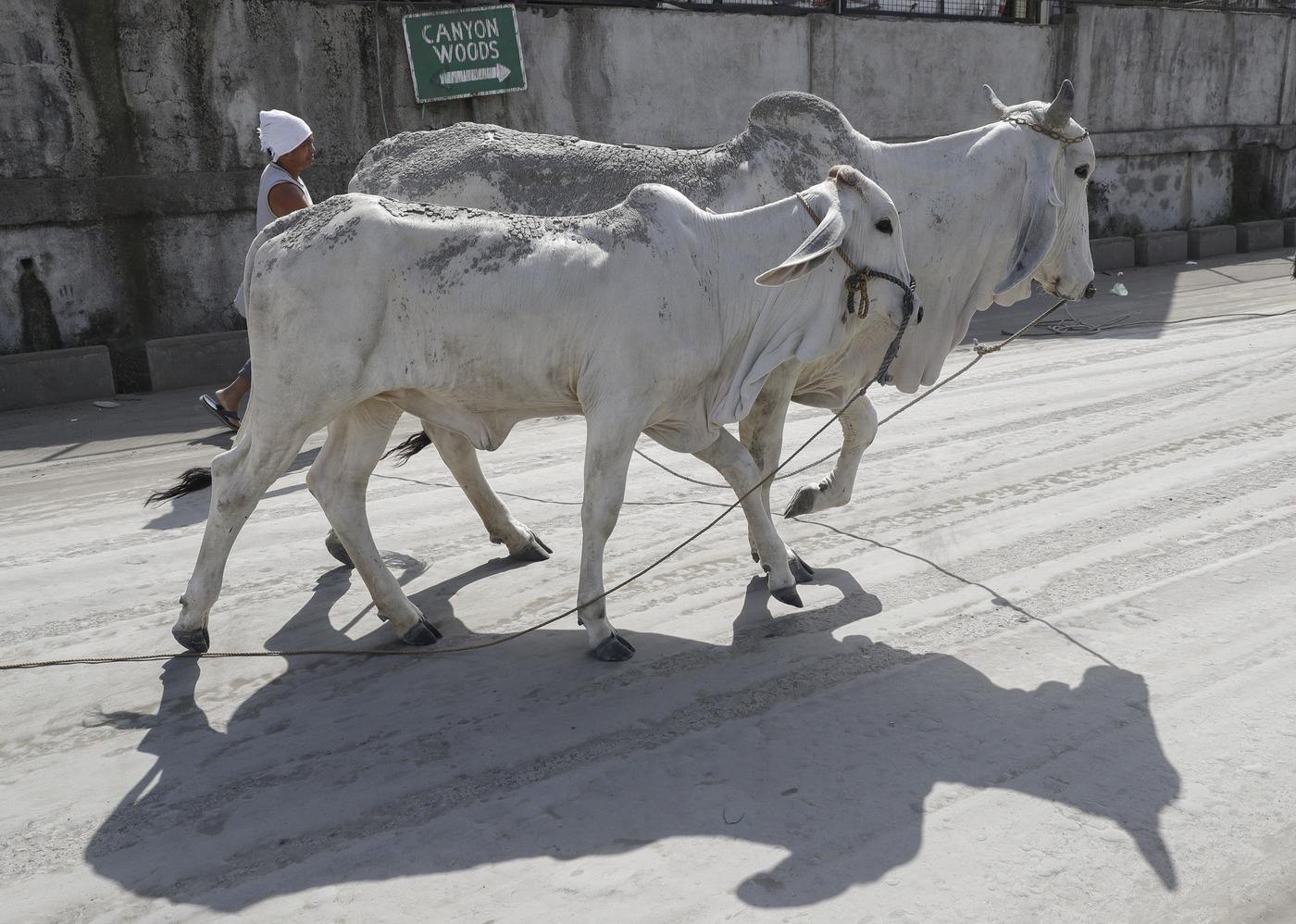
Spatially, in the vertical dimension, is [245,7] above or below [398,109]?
above

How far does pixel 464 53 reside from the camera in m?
11.1

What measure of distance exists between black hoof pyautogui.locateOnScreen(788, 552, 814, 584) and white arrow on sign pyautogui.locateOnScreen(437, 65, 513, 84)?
7876mm

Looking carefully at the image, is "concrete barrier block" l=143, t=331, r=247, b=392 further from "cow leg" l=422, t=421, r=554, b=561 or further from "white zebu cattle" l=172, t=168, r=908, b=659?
"white zebu cattle" l=172, t=168, r=908, b=659

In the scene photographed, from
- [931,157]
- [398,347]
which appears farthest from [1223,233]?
[398,347]

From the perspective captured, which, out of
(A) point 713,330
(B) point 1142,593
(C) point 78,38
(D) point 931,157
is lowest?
(B) point 1142,593

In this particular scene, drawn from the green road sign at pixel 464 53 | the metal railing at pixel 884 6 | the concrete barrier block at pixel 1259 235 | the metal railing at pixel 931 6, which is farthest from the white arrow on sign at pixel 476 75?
the concrete barrier block at pixel 1259 235

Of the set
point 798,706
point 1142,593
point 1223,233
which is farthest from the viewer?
point 1223,233

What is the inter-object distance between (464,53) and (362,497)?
26.0 feet

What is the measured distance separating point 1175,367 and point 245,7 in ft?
28.0

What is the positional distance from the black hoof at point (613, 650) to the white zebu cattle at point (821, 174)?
45.8 inches

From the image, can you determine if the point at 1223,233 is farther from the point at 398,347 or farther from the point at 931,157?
the point at 398,347

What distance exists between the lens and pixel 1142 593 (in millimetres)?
4625

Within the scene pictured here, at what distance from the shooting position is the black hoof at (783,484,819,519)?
5359 mm

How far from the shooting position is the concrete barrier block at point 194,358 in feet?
31.8
